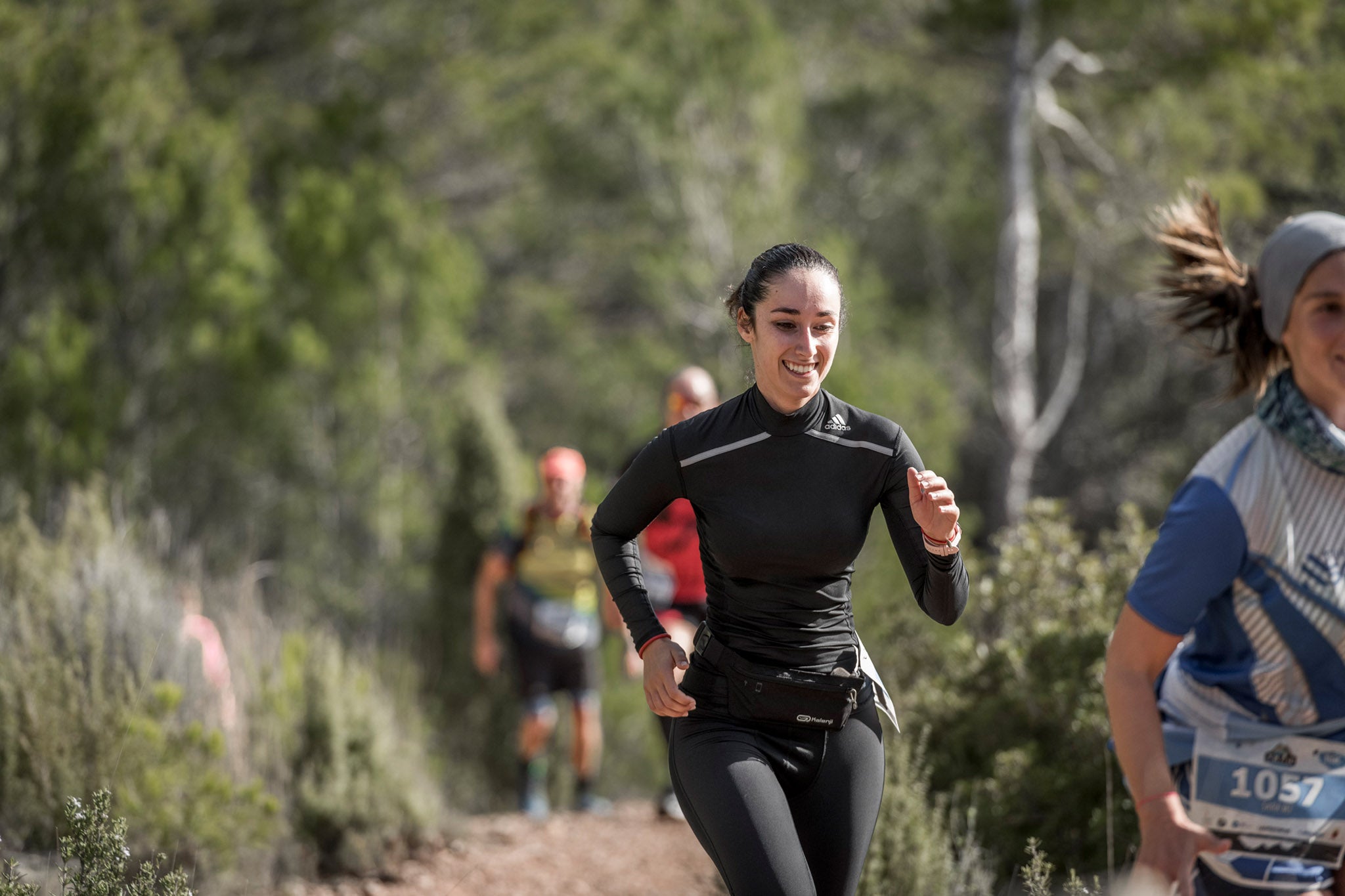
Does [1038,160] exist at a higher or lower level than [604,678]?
higher

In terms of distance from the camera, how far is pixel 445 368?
1559 centimetres

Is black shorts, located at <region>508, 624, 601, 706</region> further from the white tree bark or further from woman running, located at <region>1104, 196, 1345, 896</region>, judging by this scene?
the white tree bark

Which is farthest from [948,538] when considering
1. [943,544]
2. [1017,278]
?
[1017,278]

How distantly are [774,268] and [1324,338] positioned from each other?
0.99 meters

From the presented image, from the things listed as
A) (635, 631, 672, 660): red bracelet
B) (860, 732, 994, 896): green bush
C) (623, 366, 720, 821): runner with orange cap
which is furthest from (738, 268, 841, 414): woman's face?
(623, 366, 720, 821): runner with orange cap

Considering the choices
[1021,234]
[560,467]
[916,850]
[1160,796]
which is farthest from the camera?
[1021,234]

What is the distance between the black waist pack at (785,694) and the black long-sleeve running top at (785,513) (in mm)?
28

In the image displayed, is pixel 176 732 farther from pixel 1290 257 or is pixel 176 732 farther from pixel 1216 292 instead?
pixel 1290 257

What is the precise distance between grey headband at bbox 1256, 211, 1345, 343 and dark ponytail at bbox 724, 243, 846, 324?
31.5 inches

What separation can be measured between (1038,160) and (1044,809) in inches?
604

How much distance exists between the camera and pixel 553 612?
7262mm

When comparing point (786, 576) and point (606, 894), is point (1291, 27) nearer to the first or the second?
point (606, 894)

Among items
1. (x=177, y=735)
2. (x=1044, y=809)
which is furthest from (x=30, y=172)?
(x=1044, y=809)

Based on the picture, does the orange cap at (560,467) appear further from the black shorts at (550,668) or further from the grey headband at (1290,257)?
the grey headband at (1290,257)
